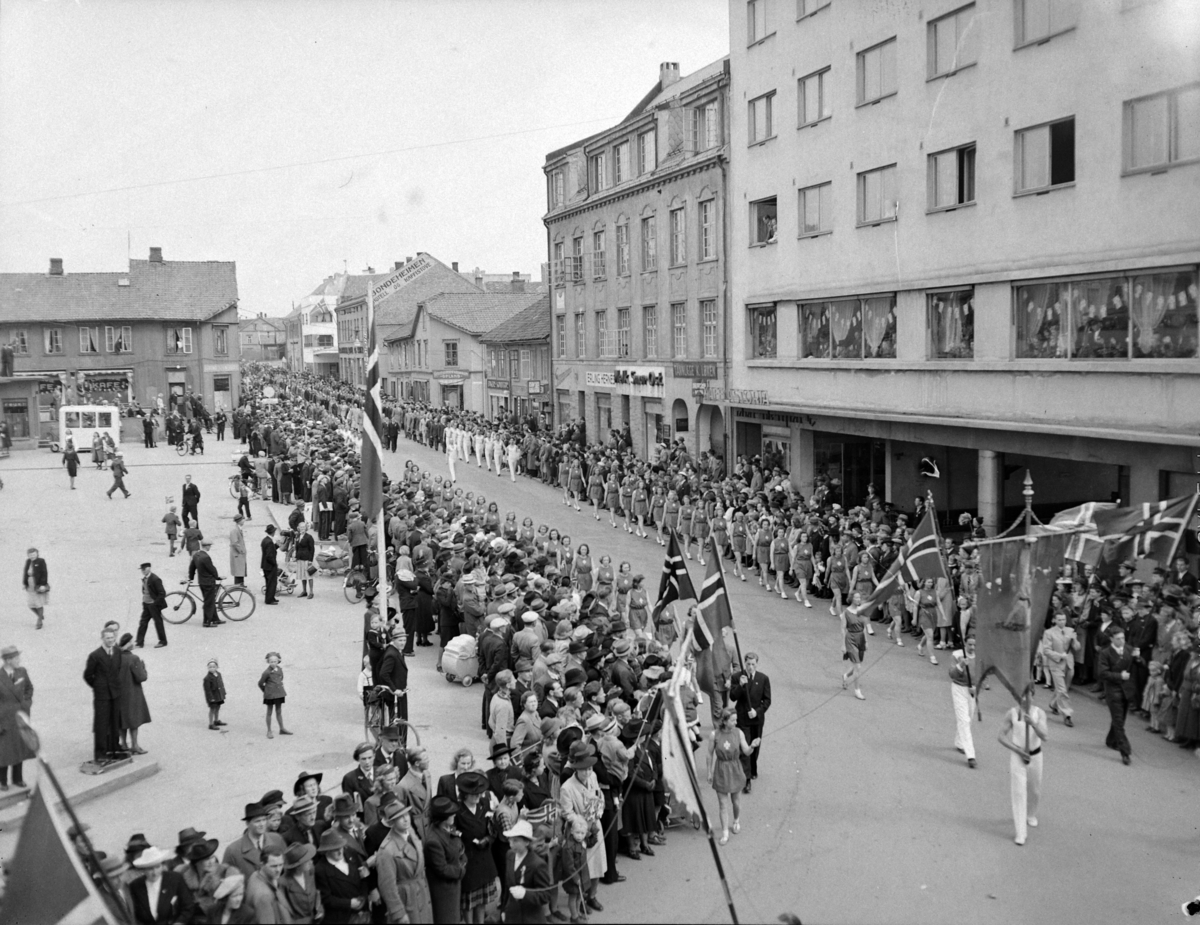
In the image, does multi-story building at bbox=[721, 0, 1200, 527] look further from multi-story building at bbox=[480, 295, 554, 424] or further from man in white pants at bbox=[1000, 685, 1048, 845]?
multi-story building at bbox=[480, 295, 554, 424]

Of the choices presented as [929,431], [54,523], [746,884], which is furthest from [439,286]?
[746,884]

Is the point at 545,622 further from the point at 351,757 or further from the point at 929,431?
the point at 929,431

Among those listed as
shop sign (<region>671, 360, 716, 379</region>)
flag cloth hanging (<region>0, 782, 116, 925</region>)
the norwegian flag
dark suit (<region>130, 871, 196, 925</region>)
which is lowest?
dark suit (<region>130, 871, 196, 925</region>)

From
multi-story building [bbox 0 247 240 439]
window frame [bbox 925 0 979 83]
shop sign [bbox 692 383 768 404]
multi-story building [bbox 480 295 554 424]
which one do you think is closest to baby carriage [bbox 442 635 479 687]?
window frame [bbox 925 0 979 83]

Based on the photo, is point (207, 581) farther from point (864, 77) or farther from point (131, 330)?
point (131, 330)

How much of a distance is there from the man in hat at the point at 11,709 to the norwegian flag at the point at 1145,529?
13284 millimetres

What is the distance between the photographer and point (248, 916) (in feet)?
26.4

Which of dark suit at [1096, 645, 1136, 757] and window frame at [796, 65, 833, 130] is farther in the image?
window frame at [796, 65, 833, 130]

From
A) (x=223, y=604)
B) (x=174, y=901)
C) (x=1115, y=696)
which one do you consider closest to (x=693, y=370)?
(x=223, y=604)

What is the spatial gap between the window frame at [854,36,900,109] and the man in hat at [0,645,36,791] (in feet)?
76.3

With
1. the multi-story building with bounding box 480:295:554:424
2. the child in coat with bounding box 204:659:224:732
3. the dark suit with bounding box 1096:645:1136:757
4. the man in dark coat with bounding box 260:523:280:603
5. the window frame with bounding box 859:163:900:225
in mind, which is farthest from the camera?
the multi-story building with bounding box 480:295:554:424

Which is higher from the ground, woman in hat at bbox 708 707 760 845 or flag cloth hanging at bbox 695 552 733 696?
flag cloth hanging at bbox 695 552 733 696

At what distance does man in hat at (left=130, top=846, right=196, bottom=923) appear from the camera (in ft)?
26.9

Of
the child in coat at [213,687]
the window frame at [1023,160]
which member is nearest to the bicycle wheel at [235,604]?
the child in coat at [213,687]
